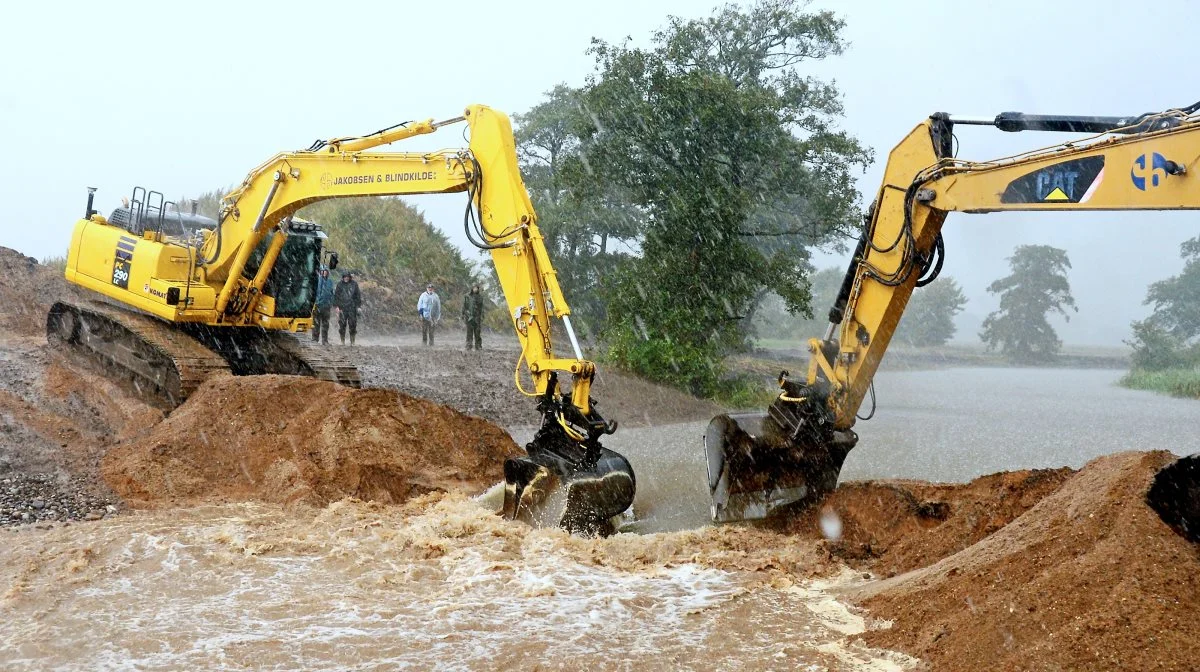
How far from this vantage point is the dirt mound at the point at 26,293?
568 inches

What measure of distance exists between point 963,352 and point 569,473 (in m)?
48.8

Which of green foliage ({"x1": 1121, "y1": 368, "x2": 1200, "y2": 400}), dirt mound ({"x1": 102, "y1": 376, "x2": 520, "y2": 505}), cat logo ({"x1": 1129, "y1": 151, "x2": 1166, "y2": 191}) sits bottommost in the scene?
dirt mound ({"x1": 102, "y1": 376, "x2": 520, "y2": 505})

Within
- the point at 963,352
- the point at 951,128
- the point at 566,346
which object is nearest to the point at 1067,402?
the point at 566,346

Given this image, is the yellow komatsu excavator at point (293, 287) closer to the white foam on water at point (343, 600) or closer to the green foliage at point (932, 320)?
the white foam on water at point (343, 600)

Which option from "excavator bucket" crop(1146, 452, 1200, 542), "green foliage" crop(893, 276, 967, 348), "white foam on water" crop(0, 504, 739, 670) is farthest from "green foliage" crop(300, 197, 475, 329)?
"green foliage" crop(893, 276, 967, 348)

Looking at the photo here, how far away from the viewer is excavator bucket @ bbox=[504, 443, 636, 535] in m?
6.75

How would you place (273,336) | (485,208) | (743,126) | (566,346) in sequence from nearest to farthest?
(485,208) → (273,336) → (743,126) → (566,346)

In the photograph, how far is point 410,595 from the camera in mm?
5480

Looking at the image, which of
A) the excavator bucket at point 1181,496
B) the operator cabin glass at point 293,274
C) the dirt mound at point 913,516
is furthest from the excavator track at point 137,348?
the excavator bucket at point 1181,496

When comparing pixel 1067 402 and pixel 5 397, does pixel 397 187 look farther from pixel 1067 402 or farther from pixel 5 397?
pixel 1067 402

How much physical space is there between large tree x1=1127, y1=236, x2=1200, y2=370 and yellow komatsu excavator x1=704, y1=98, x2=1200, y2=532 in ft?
88.6

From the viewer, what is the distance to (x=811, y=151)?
19.1 m

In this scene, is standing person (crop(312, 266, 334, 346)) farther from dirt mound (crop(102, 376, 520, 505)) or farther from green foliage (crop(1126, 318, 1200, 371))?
green foliage (crop(1126, 318, 1200, 371))

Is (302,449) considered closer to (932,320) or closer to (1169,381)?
(1169,381)
